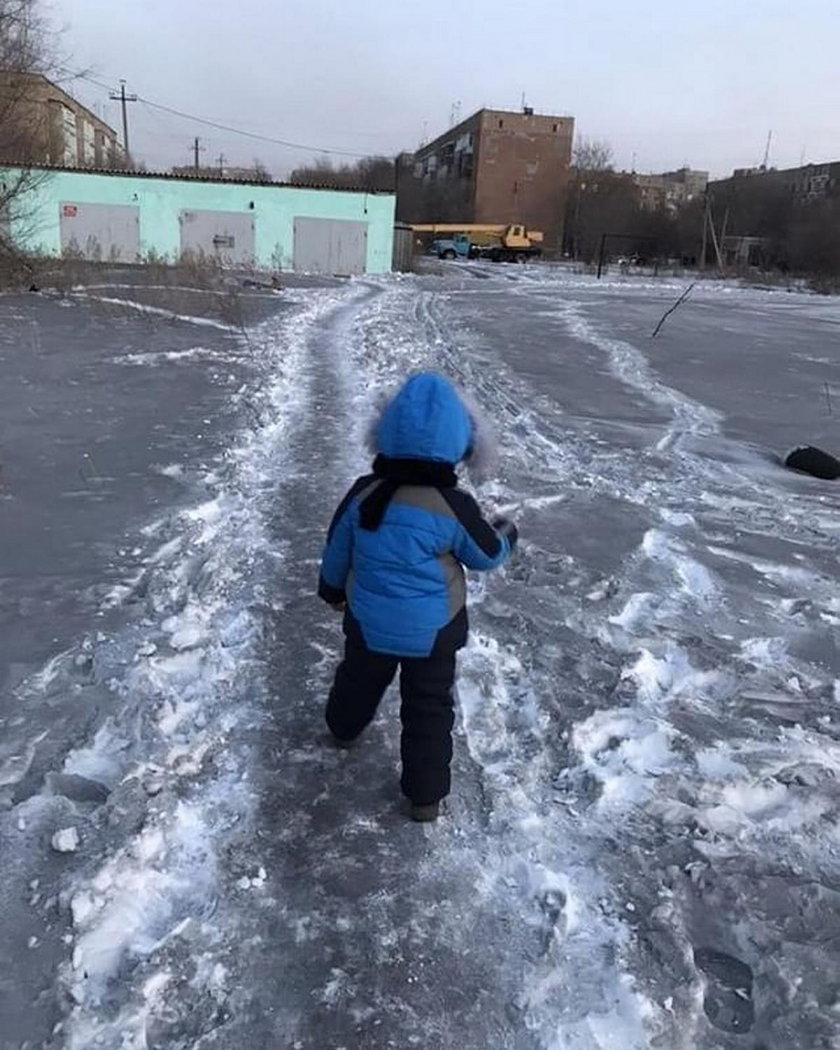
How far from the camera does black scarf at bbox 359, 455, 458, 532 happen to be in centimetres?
272

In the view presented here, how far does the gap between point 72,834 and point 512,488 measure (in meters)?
4.45

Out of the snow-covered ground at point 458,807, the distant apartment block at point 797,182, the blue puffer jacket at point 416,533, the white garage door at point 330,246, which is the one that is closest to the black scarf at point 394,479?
the blue puffer jacket at point 416,533

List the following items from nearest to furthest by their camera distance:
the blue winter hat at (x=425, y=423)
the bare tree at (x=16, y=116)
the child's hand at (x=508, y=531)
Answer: the blue winter hat at (x=425, y=423), the child's hand at (x=508, y=531), the bare tree at (x=16, y=116)

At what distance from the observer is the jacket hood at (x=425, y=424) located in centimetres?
266

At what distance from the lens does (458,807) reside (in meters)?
2.95

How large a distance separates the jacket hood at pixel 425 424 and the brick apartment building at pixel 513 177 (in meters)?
85.0

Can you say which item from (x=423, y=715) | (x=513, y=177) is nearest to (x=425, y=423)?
(x=423, y=715)

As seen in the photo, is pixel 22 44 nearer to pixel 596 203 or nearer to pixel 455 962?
pixel 455 962

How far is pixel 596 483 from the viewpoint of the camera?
22.6 ft

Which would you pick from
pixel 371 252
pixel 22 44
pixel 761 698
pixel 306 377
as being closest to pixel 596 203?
pixel 371 252

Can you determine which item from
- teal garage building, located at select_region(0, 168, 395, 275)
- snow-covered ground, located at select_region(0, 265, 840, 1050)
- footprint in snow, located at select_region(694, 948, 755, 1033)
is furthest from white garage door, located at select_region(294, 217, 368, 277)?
footprint in snow, located at select_region(694, 948, 755, 1033)

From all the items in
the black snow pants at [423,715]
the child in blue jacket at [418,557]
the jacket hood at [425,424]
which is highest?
the jacket hood at [425,424]

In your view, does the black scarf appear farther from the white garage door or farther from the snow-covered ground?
the white garage door

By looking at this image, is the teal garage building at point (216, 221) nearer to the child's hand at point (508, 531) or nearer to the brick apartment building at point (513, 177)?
the child's hand at point (508, 531)
